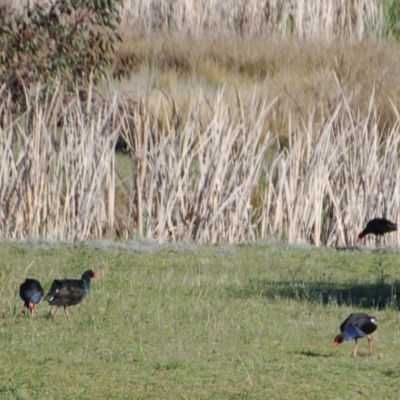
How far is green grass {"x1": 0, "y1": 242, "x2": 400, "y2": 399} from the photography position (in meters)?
8.40

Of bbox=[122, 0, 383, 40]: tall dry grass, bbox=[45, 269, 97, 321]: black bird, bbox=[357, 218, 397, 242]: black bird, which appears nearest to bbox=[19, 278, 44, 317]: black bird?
bbox=[45, 269, 97, 321]: black bird

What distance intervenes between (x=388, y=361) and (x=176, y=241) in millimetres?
6607

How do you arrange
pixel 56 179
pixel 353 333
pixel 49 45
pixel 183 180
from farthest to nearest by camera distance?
pixel 49 45, pixel 183 180, pixel 56 179, pixel 353 333

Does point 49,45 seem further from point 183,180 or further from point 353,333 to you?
point 353,333

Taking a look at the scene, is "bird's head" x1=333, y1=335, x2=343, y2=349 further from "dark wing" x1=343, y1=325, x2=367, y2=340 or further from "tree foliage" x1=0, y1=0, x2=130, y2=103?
"tree foliage" x1=0, y1=0, x2=130, y2=103

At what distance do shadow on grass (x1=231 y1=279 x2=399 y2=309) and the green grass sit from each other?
0.02 m

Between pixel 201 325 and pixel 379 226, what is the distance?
4997 millimetres

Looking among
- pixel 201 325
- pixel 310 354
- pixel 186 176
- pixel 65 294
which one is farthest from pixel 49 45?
pixel 310 354

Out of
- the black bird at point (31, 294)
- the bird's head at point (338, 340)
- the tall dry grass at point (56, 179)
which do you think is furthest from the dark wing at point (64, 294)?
the tall dry grass at point (56, 179)

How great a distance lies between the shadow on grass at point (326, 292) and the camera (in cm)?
1184

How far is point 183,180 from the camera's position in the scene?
51.0 feet

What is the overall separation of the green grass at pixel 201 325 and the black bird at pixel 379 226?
0.99ft

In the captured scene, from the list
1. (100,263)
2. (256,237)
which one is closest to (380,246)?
(256,237)

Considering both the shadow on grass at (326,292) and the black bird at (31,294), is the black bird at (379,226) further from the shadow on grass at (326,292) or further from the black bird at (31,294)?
the black bird at (31,294)
